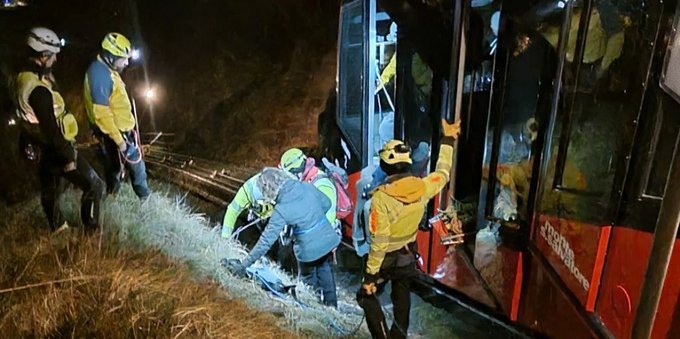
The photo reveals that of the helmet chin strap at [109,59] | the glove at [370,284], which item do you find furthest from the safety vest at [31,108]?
the glove at [370,284]

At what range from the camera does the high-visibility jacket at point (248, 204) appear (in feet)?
15.3

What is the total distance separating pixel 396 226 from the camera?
3.50 m

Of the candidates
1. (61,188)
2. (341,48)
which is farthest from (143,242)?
(341,48)

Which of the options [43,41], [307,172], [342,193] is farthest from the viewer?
[342,193]

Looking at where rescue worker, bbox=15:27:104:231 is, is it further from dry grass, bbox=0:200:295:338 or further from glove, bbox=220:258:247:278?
glove, bbox=220:258:247:278

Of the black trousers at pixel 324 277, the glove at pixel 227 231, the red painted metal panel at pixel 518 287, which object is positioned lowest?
the black trousers at pixel 324 277

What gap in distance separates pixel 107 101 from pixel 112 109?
0.25 feet

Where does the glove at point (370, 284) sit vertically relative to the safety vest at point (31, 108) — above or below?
below

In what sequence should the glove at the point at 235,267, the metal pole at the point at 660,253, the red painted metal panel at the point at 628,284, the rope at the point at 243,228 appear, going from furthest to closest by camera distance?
1. the rope at the point at 243,228
2. the glove at the point at 235,267
3. the red painted metal panel at the point at 628,284
4. the metal pole at the point at 660,253

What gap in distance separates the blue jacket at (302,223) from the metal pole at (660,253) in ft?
10.2

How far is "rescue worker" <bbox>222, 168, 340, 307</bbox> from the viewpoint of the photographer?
4.26 m

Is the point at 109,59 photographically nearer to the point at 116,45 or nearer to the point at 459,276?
the point at 116,45

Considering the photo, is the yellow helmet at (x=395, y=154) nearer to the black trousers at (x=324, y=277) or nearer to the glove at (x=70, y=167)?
the black trousers at (x=324, y=277)

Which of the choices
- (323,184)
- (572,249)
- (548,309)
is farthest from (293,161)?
(572,249)
